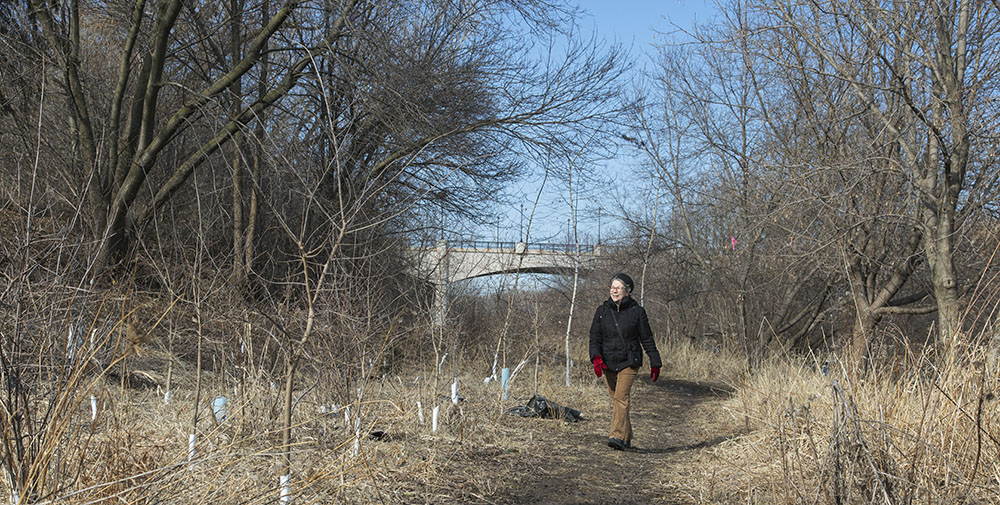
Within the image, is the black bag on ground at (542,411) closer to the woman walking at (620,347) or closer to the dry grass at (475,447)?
the dry grass at (475,447)

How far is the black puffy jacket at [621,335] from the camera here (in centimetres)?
739

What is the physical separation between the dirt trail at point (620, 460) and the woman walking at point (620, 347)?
1.20ft

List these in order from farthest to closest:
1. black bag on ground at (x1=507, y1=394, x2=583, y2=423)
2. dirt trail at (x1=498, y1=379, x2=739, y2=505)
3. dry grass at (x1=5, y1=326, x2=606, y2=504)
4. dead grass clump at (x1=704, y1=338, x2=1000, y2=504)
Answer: black bag on ground at (x1=507, y1=394, x2=583, y2=423)
dirt trail at (x1=498, y1=379, x2=739, y2=505)
dead grass clump at (x1=704, y1=338, x2=1000, y2=504)
dry grass at (x1=5, y1=326, x2=606, y2=504)

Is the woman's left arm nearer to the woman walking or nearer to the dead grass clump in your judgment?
the woman walking

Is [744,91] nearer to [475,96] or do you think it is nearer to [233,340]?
[475,96]

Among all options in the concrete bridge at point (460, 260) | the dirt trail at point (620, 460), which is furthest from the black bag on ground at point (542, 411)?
the concrete bridge at point (460, 260)

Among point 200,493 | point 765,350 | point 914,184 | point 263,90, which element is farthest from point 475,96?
point 200,493

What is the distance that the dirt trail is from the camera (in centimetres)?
566

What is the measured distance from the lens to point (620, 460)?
23.5ft

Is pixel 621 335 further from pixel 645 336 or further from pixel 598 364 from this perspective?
pixel 598 364

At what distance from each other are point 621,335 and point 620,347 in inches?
4.2

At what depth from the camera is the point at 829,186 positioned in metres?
9.94

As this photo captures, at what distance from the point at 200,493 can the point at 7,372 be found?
0.92 metres

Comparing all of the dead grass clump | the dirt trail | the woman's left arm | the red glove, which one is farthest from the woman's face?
the dead grass clump
